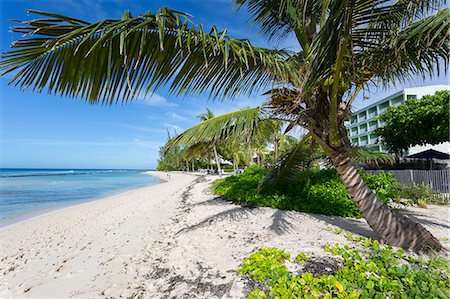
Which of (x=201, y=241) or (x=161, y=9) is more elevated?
(x=161, y=9)

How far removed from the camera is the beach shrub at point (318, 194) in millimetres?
6199

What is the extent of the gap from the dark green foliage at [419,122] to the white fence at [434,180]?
943 cm

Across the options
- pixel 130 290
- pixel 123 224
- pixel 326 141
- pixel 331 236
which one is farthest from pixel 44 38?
pixel 123 224

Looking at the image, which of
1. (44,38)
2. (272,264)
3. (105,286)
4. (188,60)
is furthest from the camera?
(105,286)

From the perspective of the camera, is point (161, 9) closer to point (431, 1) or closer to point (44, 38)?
point (44, 38)

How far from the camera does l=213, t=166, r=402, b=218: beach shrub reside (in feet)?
20.3

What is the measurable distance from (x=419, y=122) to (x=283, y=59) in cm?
2065

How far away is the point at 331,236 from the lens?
4.34 meters

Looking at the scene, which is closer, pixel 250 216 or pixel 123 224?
pixel 250 216

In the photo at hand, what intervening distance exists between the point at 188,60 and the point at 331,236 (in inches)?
151

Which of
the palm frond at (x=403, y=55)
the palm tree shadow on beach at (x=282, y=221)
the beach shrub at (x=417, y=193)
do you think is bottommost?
the palm tree shadow on beach at (x=282, y=221)

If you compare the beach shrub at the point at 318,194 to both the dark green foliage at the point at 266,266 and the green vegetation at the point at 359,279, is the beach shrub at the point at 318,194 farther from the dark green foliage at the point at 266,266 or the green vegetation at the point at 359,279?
the dark green foliage at the point at 266,266

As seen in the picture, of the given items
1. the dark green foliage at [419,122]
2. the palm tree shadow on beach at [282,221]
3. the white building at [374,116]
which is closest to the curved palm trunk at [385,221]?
the palm tree shadow on beach at [282,221]

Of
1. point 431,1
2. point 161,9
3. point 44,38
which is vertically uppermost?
point 431,1
